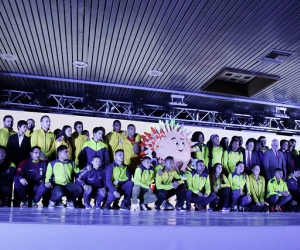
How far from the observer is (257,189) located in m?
7.29

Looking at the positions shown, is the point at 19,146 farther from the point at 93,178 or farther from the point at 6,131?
the point at 93,178

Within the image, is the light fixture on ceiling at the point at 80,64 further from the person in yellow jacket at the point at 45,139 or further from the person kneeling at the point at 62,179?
the person kneeling at the point at 62,179

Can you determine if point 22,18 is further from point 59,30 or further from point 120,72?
point 120,72

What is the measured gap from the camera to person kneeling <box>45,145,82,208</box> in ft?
18.9

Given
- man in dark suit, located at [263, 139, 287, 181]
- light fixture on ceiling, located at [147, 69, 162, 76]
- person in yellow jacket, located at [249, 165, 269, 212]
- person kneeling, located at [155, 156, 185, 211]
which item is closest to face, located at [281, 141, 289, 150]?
man in dark suit, located at [263, 139, 287, 181]

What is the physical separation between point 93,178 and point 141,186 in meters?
0.84

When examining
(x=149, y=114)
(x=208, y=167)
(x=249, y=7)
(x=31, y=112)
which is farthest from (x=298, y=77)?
(x=31, y=112)

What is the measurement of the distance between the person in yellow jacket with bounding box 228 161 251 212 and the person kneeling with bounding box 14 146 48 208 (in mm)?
3509

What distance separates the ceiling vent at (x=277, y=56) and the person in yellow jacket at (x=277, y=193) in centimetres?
216

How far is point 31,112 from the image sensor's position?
958 cm

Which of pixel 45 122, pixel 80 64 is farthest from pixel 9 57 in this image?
pixel 45 122

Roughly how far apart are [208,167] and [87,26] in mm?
3682

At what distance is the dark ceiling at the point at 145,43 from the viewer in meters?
5.08

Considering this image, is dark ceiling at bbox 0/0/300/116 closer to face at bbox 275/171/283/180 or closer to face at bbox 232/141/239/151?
face at bbox 232/141/239/151
